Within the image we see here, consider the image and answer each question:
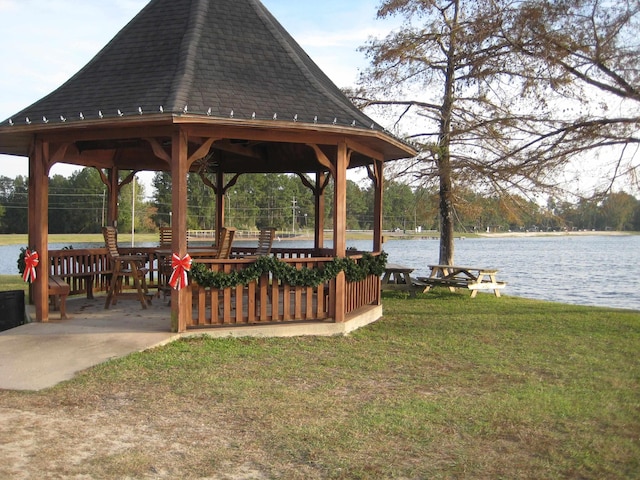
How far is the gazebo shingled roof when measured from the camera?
7695 millimetres

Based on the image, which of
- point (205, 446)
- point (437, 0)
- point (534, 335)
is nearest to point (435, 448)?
point (205, 446)

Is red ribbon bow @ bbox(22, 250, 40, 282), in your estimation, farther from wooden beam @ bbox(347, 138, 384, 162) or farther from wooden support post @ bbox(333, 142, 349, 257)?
wooden beam @ bbox(347, 138, 384, 162)

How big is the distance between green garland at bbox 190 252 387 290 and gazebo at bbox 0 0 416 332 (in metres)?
0.09

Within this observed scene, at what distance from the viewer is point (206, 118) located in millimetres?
7281

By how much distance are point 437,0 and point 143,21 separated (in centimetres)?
839

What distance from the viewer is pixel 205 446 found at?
13.6ft

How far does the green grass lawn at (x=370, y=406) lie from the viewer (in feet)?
12.7

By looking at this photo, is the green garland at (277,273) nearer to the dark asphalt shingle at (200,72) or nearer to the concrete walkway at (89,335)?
the concrete walkway at (89,335)

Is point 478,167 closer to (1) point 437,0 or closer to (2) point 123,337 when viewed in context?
(1) point 437,0

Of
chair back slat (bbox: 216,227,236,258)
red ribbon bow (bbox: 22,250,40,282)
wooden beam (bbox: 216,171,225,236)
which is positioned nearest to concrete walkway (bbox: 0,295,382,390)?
red ribbon bow (bbox: 22,250,40,282)

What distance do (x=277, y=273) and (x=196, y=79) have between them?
9.12ft

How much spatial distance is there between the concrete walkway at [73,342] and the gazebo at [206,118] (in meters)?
0.52

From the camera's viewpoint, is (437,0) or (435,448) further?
(437,0)

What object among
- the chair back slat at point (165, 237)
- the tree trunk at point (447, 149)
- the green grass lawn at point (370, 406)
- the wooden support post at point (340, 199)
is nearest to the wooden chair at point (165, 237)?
the chair back slat at point (165, 237)
